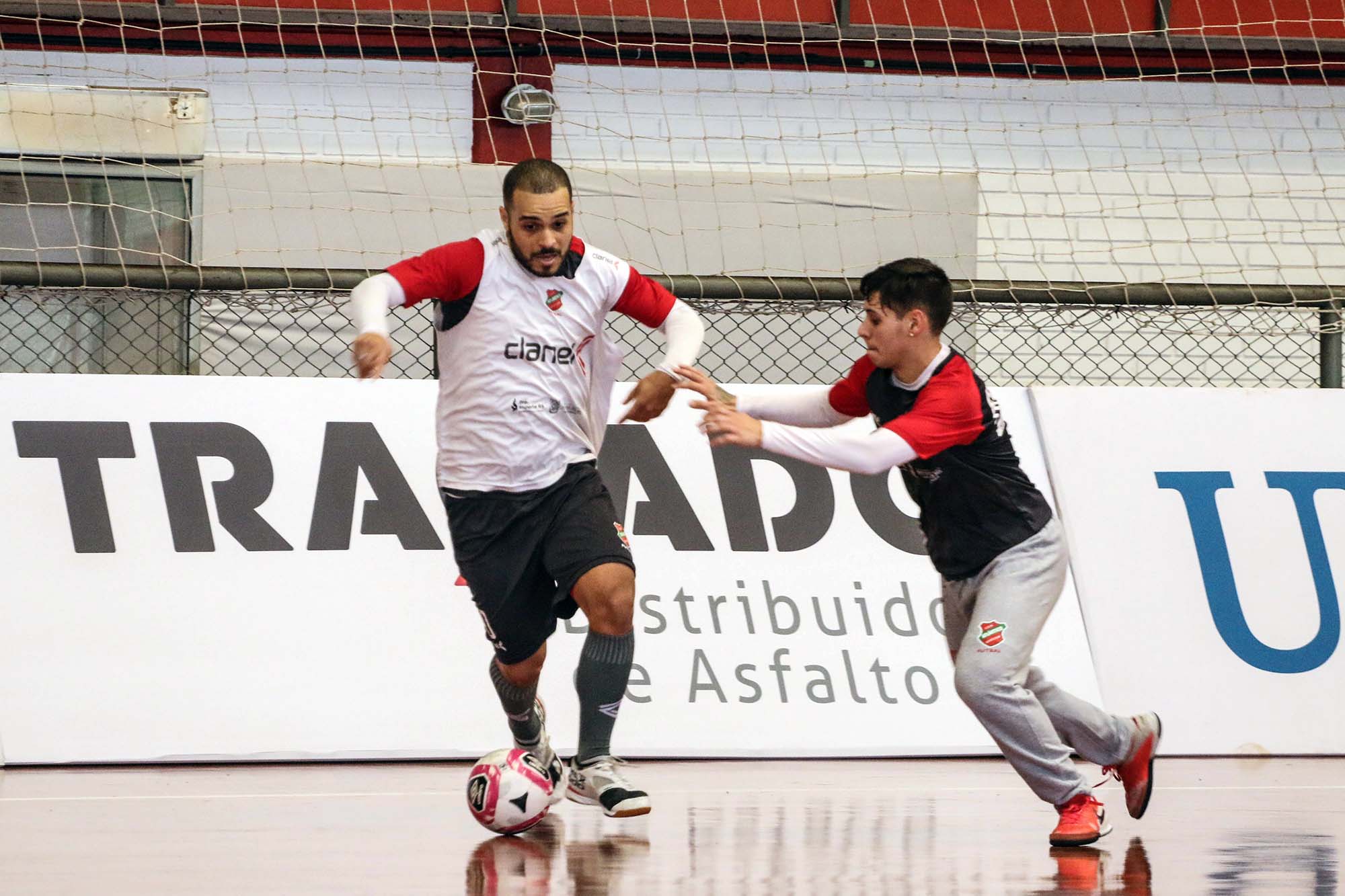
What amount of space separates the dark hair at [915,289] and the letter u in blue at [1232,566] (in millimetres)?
2460

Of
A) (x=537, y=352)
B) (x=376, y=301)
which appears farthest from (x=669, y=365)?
(x=376, y=301)

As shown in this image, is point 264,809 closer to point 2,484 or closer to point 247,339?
point 2,484

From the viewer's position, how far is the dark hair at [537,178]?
4410 mm

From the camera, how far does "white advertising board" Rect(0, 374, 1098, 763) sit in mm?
5633

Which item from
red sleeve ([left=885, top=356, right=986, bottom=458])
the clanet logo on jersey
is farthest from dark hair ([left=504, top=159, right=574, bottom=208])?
red sleeve ([left=885, top=356, right=986, bottom=458])

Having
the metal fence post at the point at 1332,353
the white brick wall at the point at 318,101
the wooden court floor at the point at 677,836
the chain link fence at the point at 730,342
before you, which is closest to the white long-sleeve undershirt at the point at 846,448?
the wooden court floor at the point at 677,836

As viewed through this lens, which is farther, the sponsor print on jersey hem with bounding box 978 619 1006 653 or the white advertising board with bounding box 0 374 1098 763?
the white advertising board with bounding box 0 374 1098 763

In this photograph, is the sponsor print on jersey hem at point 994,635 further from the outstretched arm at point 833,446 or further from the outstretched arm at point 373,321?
the outstretched arm at point 373,321

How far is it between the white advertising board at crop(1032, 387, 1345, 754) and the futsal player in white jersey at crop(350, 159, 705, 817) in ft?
7.94

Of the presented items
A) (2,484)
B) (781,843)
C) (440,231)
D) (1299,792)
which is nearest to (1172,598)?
(1299,792)

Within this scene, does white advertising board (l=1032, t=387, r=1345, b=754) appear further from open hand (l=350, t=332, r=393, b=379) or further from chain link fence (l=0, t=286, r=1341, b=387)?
open hand (l=350, t=332, r=393, b=379)

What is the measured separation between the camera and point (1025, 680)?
4344mm

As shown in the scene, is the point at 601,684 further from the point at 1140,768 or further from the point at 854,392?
the point at 1140,768

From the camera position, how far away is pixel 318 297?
6688mm
